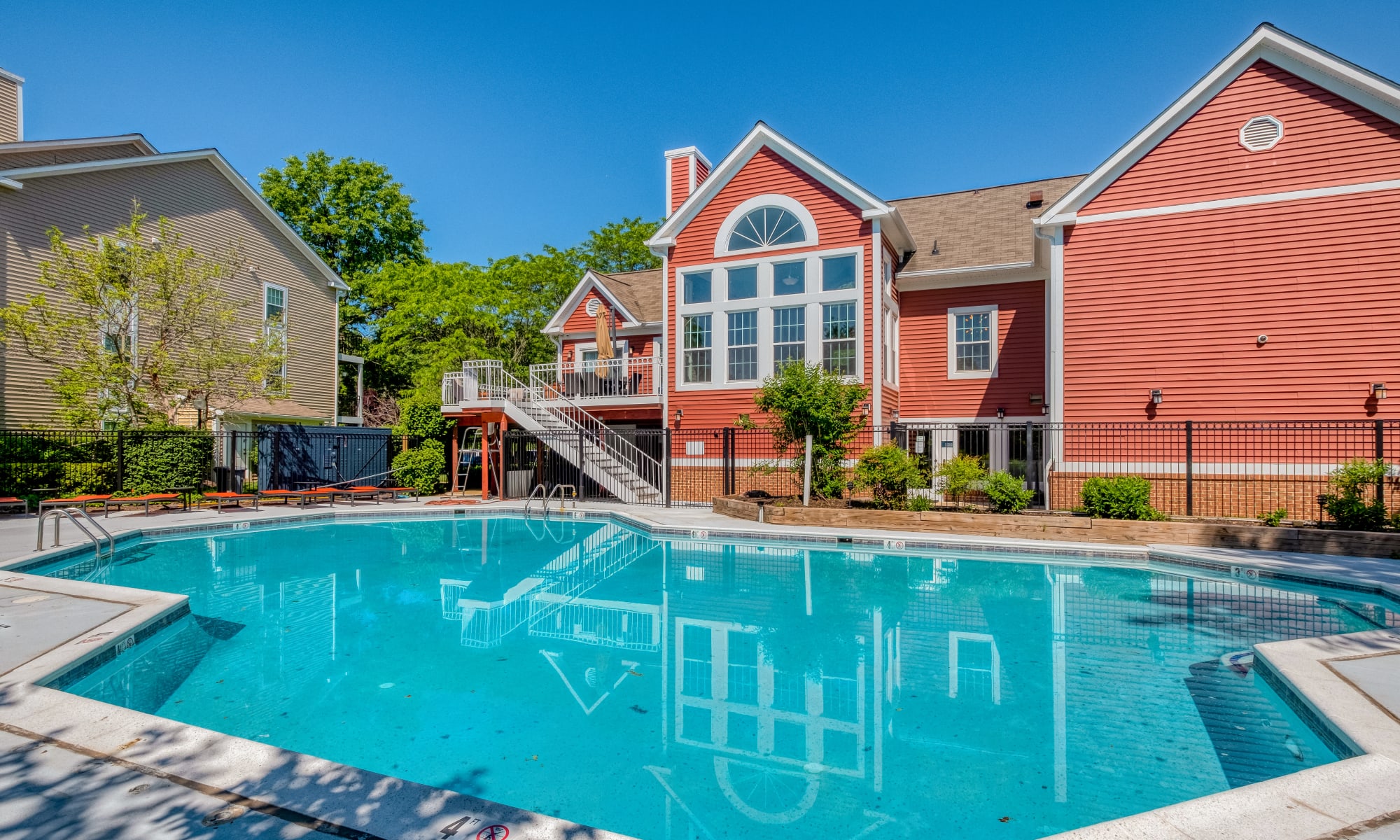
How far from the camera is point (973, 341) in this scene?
1827cm

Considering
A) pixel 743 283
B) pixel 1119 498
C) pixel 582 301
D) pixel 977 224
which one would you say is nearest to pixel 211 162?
pixel 582 301

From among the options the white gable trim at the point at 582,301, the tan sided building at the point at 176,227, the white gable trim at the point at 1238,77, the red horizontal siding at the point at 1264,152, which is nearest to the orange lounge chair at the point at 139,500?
the tan sided building at the point at 176,227

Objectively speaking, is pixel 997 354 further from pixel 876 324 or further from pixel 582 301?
pixel 582 301

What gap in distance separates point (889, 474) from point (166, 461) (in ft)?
55.9

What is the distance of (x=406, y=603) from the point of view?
27.0 ft

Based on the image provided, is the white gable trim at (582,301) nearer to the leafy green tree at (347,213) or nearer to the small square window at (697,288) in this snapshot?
the small square window at (697,288)

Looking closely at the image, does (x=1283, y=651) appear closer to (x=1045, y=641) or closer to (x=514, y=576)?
(x=1045, y=641)

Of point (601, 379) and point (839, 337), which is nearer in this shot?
point (839, 337)

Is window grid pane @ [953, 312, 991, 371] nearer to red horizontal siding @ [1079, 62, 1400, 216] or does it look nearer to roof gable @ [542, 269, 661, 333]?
red horizontal siding @ [1079, 62, 1400, 216]

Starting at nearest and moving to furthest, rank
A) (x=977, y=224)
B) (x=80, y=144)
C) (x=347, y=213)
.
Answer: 1. (x=80, y=144)
2. (x=977, y=224)
3. (x=347, y=213)

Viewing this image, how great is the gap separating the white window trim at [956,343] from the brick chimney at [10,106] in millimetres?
26012

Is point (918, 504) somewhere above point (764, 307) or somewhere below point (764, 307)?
below

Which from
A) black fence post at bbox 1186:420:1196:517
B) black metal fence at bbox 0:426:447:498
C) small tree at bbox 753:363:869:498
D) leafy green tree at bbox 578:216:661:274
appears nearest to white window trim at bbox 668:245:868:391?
small tree at bbox 753:363:869:498

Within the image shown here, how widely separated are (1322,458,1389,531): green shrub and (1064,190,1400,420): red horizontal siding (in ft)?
7.81
